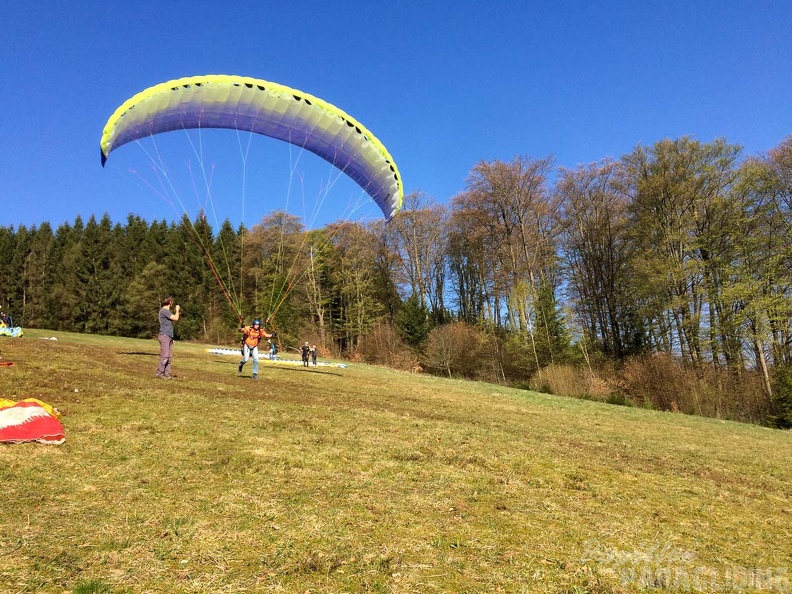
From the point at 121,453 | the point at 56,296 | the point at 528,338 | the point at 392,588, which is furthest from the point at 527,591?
the point at 56,296

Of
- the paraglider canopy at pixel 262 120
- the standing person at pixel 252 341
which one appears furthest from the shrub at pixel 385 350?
the standing person at pixel 252 341

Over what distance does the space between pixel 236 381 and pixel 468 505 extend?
8884 mm

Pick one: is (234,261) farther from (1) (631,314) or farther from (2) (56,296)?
(1) (631,314)

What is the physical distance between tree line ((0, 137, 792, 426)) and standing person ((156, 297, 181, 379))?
187 centimetres

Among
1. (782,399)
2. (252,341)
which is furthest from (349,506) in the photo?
(782,399)

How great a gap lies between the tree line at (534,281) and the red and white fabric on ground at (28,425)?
666 centimetres

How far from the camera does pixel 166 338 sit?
10617 mm

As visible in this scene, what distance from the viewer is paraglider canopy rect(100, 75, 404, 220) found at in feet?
36.8

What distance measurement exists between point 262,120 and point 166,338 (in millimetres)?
6646

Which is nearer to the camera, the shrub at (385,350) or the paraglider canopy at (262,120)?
the paraglider canopy at (262,120)

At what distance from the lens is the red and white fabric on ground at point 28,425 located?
5.34 meters

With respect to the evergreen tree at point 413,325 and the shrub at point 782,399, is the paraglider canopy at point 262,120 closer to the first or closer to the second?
the shrub at point 782,399

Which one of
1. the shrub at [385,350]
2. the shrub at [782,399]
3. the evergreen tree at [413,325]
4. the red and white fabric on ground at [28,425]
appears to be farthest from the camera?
the evergreen tree at [413,325]

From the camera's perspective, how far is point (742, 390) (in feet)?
78.1
